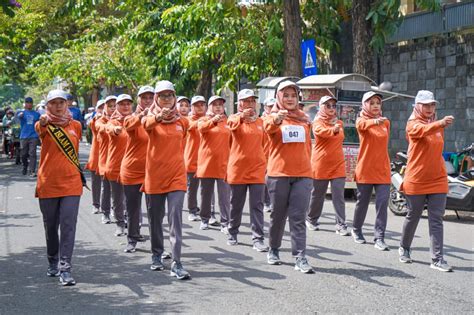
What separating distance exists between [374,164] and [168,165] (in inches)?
123

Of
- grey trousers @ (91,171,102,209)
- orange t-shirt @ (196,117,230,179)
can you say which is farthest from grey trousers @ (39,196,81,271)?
grey trousers @ (91,171,102,209)

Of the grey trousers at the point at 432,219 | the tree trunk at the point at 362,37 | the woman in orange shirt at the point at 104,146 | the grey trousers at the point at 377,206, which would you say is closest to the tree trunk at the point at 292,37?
the tree trunk at the point at 362,37

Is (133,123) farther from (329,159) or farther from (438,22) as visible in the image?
(438,22)

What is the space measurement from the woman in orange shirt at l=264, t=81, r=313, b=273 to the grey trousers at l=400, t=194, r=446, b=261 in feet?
4.08

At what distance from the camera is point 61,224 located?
794cm

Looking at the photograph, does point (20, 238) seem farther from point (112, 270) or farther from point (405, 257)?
point (405, 257)

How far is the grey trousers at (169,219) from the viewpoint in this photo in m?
8.03

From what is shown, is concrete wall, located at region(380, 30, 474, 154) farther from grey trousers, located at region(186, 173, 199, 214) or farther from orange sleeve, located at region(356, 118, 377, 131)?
orange sleeve, located at region(356, 118, 377, 131)

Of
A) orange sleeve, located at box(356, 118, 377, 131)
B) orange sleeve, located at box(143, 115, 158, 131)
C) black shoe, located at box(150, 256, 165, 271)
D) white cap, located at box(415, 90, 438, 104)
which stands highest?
white cap, located at box(415, 90, 438, 104)

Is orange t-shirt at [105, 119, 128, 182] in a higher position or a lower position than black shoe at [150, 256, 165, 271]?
higher

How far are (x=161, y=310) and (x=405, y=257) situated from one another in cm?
338

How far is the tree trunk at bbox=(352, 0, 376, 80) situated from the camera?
16.4 metres

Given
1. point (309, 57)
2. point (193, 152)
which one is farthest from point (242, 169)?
point (309, 57)

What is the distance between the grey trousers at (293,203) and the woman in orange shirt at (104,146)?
374 cm
